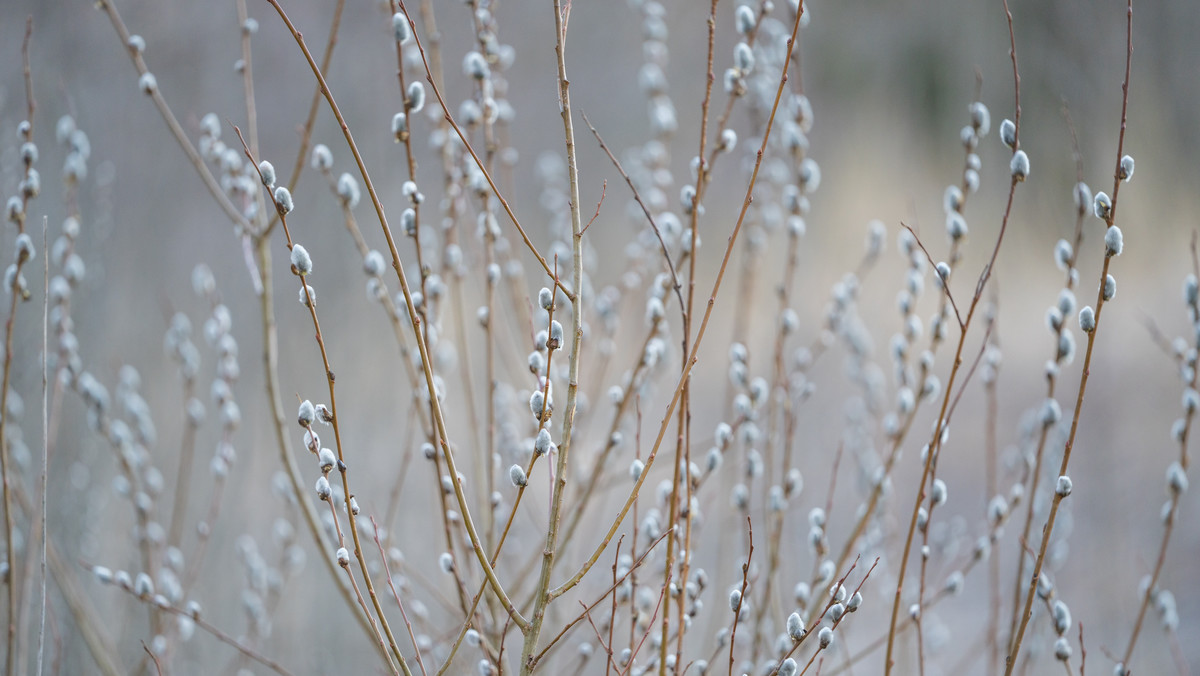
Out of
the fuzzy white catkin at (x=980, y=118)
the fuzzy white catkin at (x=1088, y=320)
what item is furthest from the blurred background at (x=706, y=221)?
the fuzzy white catkin at (x=1088, y=320)

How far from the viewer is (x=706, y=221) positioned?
75.9 inches

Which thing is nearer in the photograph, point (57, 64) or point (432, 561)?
point (57, 64)

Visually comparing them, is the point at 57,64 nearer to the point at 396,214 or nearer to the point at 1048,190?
the point at 396,214

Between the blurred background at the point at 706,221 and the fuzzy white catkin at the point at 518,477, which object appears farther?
the blurred background at the point at 706,221

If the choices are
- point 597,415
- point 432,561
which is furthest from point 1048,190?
point 432,561

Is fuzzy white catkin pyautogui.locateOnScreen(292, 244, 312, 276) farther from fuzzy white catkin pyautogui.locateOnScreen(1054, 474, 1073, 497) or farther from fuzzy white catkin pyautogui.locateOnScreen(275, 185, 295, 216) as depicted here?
fuzzy white catkin pyautogui.locateOnScreen(1054, 474, 1073, 497)

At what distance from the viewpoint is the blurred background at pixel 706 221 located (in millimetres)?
1757

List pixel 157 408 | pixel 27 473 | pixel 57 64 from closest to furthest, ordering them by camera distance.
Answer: pixel 27 473 < pixel 57 64 < pixel 157 408

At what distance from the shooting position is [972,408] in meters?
1.95

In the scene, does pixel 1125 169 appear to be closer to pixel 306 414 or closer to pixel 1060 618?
pixel 1060 618

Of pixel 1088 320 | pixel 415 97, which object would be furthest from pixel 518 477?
pixel 1088 320

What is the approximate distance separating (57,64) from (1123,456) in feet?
8.28

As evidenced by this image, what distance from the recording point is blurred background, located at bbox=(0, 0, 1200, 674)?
1.76 m

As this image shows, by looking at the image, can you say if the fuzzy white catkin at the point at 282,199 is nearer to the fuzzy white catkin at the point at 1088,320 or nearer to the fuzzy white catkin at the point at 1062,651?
the fuzzy white catkin at the point at 1088,320
